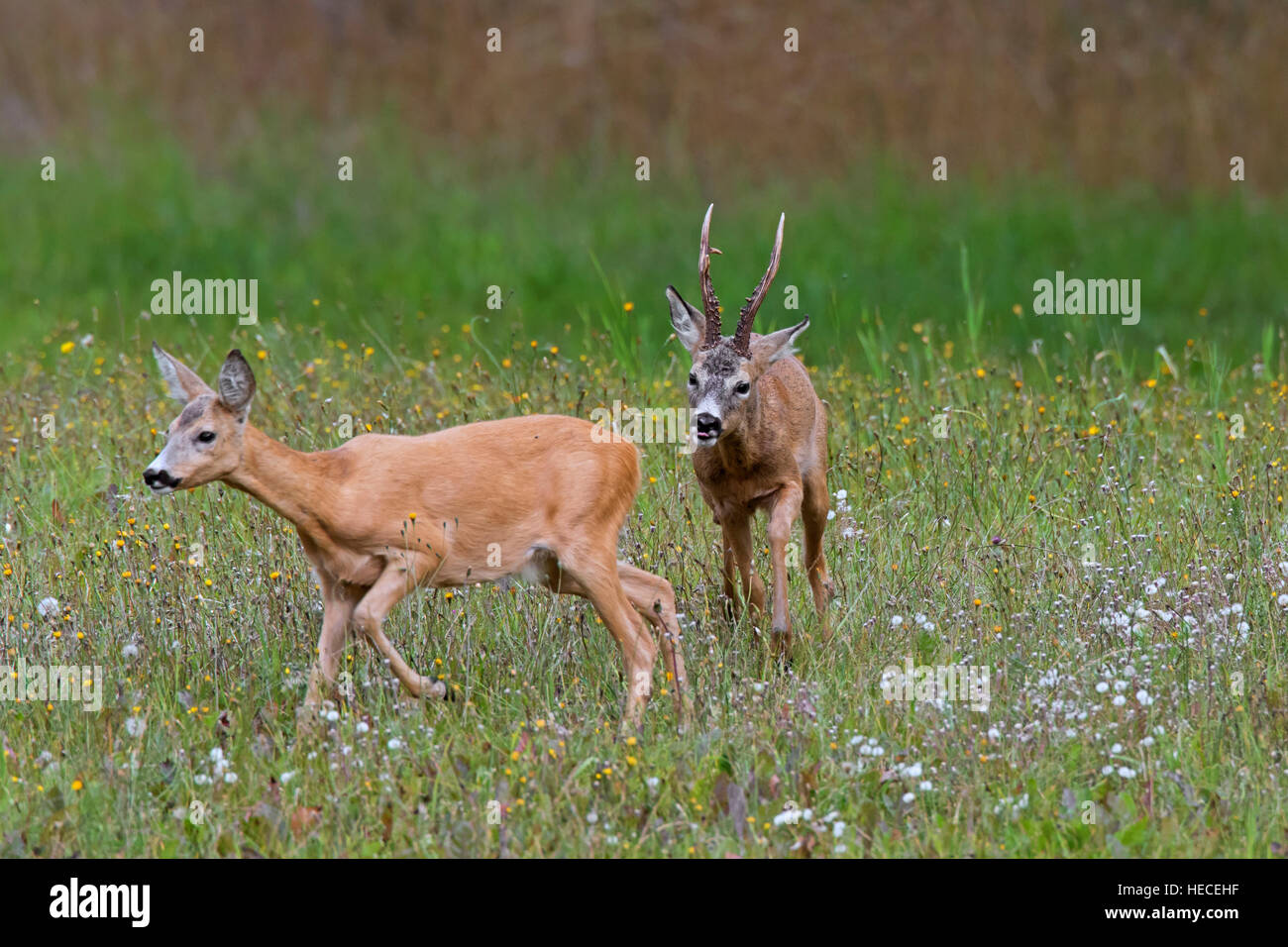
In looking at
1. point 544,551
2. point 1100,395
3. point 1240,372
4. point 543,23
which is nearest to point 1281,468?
point 1100,395

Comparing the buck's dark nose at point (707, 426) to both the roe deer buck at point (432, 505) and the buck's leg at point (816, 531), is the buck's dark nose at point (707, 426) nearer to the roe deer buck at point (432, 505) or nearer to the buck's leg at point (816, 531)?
the roe deer buck at point (432, 505)

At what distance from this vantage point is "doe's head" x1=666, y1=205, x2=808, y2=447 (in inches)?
291

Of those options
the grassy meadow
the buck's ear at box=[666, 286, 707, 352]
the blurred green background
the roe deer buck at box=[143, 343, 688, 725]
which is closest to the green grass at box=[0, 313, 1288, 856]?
the grassy meadow

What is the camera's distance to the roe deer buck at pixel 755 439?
748 cm

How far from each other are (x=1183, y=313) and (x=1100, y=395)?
5205 mm

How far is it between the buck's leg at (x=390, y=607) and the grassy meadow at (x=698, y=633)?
118mm

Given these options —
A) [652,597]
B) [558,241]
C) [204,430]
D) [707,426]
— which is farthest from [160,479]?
[558,241]

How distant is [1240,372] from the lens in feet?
38.8

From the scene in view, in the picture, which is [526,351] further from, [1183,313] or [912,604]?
[1183,313]

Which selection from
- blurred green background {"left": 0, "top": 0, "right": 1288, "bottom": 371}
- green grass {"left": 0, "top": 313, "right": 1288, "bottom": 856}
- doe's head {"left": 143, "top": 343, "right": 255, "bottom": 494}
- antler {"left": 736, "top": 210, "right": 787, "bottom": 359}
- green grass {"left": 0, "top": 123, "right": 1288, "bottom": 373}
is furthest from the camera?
blurred green background {"left": 0, "top": 0, "right": 1288, "bottom": 371}

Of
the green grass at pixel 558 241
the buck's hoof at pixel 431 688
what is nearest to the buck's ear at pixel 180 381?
the buck's hoof at pixel 431 688

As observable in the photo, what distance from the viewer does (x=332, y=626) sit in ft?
22.1

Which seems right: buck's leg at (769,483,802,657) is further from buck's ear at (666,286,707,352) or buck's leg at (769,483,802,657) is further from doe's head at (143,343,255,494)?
doe's head at (143,343,255,494)

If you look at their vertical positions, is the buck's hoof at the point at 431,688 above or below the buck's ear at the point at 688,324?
below
